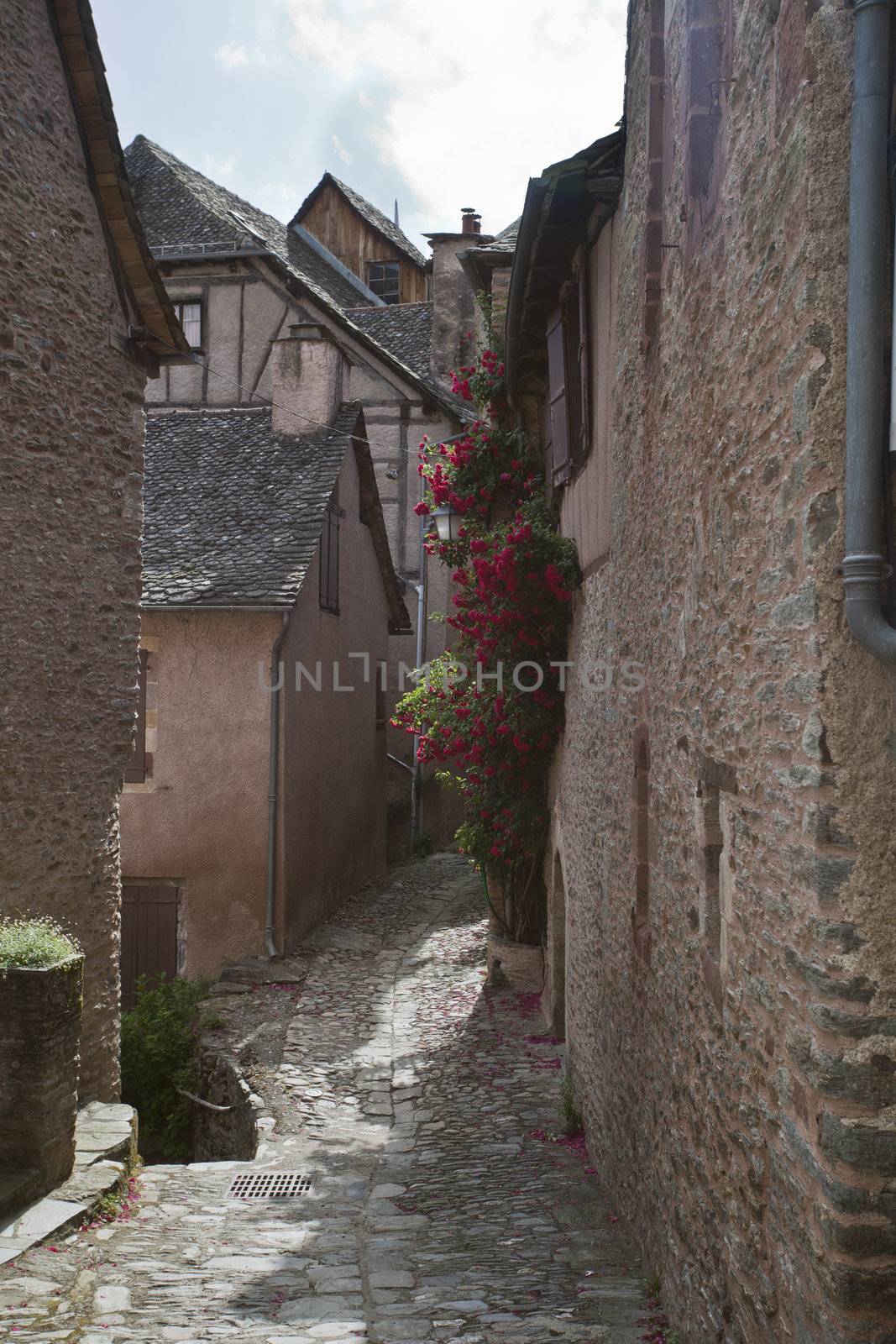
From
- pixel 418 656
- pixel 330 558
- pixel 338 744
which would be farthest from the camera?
pixel 418 656

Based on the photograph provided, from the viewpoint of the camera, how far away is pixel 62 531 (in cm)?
709

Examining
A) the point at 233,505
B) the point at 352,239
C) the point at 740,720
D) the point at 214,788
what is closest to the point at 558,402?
the point at 740,720

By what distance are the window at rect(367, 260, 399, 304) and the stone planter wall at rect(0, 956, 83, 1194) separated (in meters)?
22.1

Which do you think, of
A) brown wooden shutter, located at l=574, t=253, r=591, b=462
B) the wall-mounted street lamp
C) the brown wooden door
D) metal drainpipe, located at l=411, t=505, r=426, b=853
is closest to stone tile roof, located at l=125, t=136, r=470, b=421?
metal drainpipe, located at l=411, t=505, r=426, b=853

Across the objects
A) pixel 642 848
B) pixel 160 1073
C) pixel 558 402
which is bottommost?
pixel 160 1073

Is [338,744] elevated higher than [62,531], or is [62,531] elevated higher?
[62,531]

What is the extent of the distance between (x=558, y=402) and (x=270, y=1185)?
556cm

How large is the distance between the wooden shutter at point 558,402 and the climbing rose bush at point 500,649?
0.49 m

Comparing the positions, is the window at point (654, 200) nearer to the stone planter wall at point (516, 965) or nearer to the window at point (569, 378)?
the window at point (569, 378)

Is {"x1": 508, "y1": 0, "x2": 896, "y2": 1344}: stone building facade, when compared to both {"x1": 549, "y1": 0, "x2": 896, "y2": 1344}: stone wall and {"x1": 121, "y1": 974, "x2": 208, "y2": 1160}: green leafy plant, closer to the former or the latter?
{"x1": 549, "y1": 0, "x2": 896, "y2": 1344}: stone wall

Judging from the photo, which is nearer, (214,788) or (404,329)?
(214,788)

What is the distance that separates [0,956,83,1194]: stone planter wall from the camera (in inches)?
227

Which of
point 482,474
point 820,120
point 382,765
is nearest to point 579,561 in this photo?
point 482,474

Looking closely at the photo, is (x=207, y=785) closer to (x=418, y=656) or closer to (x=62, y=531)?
(x=62, y=531)
